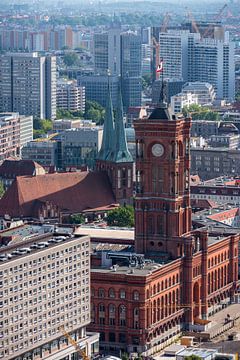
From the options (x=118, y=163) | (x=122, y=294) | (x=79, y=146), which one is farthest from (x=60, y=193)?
(x=79, y=146)

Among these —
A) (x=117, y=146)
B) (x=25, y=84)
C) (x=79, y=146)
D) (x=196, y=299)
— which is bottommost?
(x=196, y=299)

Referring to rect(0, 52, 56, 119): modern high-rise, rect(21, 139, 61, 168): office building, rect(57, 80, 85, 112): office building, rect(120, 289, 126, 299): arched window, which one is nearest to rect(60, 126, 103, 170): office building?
rect(21, 139, 61, 168): office building

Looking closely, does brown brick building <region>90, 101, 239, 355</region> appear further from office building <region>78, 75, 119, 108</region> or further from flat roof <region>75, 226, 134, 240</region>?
office building <region>78, 75, 119, 108</region>

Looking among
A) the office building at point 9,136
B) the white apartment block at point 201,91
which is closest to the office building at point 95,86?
the white apartment block at point 201,91

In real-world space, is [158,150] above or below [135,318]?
above

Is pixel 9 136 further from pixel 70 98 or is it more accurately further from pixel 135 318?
pixel 135 318

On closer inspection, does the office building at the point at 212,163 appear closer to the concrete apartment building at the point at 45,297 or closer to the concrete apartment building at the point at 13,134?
the concrete apartment building at the point at 13,134
